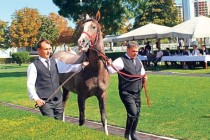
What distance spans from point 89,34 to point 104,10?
2383cm

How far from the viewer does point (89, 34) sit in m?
7.44

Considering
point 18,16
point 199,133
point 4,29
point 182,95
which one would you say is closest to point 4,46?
point 4,29

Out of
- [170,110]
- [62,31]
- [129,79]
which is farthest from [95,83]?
[62,31]

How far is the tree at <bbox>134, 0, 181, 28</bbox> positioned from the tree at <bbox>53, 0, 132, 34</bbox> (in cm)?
3702

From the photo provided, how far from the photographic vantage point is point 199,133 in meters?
7.95

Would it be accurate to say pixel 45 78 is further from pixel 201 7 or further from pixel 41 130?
pixel 201 7

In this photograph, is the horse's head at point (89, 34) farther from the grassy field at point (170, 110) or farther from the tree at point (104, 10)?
the tree at point (104, 10)

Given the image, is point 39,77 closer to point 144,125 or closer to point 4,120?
point 4,120

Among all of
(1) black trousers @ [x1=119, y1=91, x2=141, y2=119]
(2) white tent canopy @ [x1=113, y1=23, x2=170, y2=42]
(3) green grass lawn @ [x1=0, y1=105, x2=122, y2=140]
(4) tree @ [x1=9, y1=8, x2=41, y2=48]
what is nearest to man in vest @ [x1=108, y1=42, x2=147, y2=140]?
(1) black trousers @ [x1=119, y1=91, x2=141, y2=119]

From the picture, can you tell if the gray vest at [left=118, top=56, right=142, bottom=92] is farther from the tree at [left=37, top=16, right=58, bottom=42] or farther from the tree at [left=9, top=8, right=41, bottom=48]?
the tree at [left=37, top=16, right=58, bottom=42]

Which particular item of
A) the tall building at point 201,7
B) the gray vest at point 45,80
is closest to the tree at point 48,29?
Answer: the gray vest at point 45,80

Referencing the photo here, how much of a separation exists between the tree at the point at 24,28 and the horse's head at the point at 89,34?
216 ft

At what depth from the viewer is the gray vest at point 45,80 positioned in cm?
657

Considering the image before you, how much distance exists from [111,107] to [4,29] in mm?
70816
